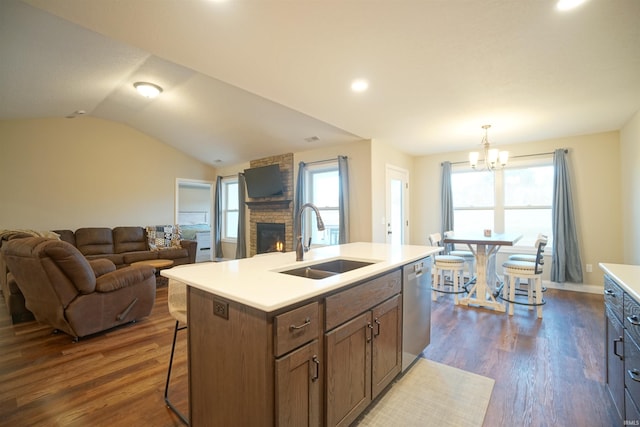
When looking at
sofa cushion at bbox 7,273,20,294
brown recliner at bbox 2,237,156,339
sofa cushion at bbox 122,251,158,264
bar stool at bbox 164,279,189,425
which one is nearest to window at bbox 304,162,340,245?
sofa cushion at bbox 122,251,158,264

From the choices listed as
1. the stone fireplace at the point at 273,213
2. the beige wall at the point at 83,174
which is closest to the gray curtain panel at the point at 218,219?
the beige wall at the point at 83,174

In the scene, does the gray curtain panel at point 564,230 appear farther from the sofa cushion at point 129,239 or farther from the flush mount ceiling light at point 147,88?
the sofa cushion at point 129,239

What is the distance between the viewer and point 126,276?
3010 mm

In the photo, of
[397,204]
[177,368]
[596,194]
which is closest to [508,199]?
[596,194]

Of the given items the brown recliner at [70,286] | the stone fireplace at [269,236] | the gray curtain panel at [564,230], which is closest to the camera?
the brown recliner at [70,286]

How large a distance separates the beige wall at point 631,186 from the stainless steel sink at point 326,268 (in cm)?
381

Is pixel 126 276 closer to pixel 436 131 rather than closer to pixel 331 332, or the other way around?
pixel 331 332

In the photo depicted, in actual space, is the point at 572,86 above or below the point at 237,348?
above

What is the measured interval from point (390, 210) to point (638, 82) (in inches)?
128

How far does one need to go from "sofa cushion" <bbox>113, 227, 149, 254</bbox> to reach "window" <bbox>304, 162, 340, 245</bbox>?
11.6 ft

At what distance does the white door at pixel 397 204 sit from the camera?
16.6 ft

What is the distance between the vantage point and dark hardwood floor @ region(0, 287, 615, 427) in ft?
5.77

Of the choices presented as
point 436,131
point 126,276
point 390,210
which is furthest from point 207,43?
point 390,210

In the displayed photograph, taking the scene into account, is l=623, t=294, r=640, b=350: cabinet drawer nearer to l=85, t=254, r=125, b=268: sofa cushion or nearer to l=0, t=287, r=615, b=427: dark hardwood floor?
l=0, t=287, r=615, b=427: dark hardwood floor
